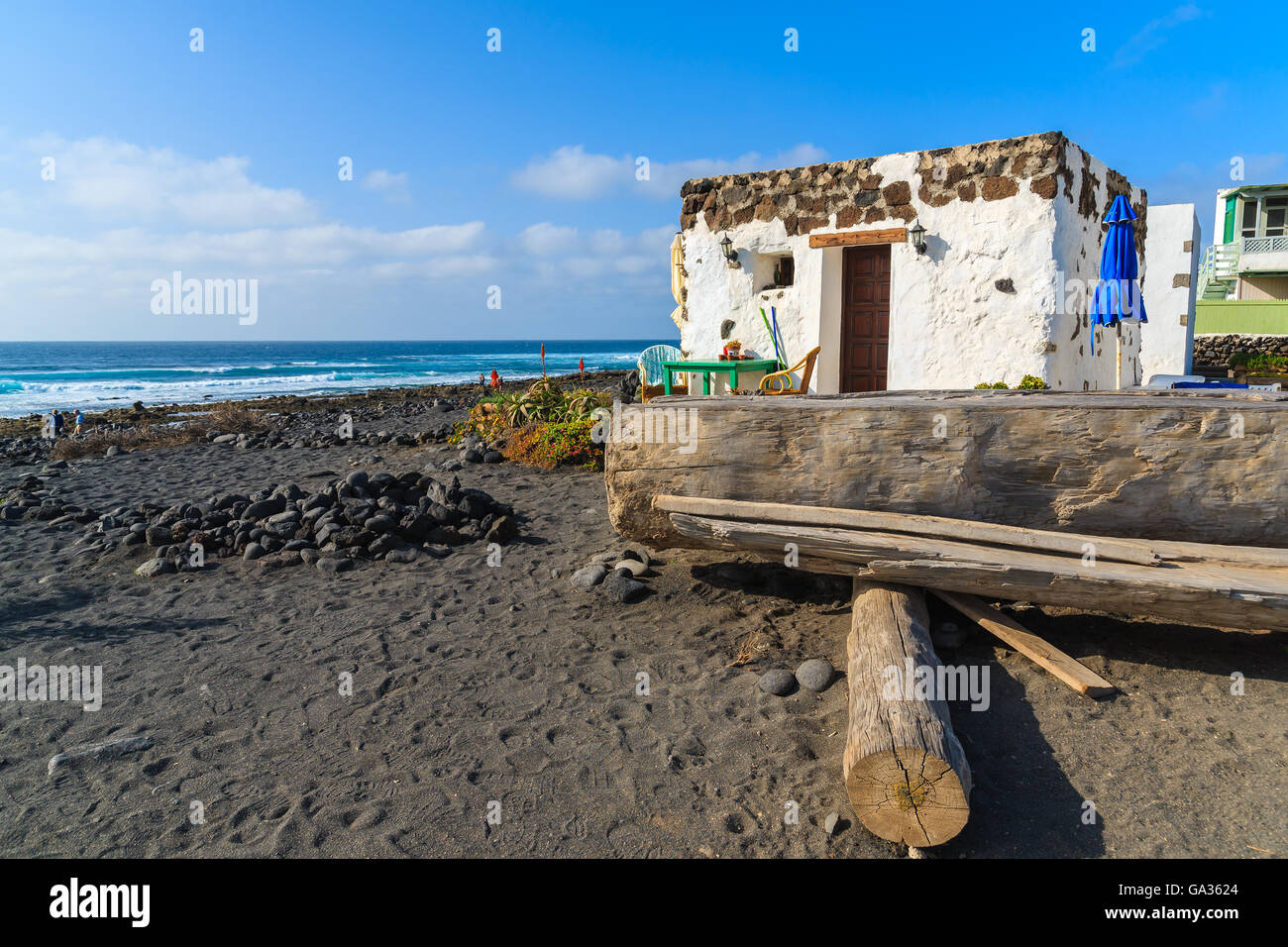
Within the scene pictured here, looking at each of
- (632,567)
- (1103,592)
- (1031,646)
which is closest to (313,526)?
(632,567)

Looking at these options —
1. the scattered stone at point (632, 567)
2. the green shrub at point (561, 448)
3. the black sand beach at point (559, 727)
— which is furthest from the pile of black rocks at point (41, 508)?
the scattered stone at point (632, 567)

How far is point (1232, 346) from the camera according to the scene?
840 inches

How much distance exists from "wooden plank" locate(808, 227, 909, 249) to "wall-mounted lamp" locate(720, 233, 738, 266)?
1042mm

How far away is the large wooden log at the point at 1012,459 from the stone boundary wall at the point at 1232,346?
2065 cm

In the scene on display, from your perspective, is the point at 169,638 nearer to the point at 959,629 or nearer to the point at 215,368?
the point at 959,629

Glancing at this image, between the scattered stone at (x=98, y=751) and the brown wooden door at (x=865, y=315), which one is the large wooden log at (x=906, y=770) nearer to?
the scattered stone at (x=98, y=751)

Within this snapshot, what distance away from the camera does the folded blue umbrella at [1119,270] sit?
24.7 ft

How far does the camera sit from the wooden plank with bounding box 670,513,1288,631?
301 centimetres

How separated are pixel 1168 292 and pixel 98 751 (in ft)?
50.9

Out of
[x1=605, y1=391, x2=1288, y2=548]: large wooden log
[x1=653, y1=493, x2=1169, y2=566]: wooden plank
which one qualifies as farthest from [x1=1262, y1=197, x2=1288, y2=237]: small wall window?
[x1=653, y1=493, x2=1169, y2=566]: wooden plank

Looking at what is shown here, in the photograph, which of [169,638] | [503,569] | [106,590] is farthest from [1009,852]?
[106,590]

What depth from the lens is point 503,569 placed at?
5.43 meters

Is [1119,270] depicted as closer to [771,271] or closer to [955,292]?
[955,292]
